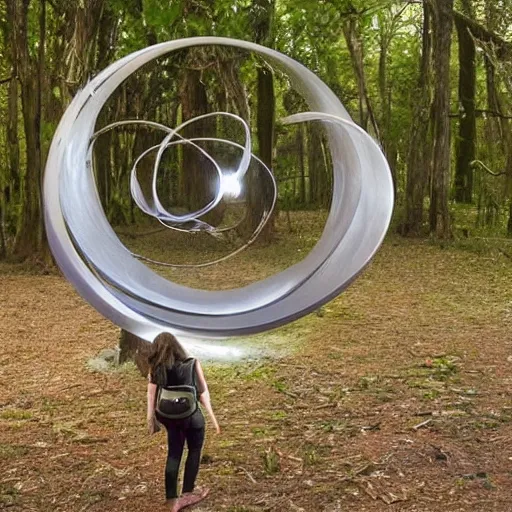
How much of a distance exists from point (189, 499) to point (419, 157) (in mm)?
11654

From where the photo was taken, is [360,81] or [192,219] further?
[360,81]

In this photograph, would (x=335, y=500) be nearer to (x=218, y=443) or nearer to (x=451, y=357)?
(x=218, y=443)

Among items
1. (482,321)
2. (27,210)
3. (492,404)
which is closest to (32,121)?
(27,210)

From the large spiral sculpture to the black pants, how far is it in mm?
744

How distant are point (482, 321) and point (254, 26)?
7.06m

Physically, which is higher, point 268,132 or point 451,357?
point 268,132

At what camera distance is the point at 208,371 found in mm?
6688

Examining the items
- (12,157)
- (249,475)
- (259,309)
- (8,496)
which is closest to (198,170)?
(12,157)

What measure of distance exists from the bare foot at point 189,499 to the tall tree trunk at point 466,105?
14703mm

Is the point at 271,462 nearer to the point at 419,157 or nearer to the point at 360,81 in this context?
the point at 419,157

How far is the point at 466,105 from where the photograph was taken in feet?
58.6

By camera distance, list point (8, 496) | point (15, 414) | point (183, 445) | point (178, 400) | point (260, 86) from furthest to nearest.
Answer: point (260, 86) < point (15, 414) < point (8, 496) < point (183, 445) < point (178, 400)

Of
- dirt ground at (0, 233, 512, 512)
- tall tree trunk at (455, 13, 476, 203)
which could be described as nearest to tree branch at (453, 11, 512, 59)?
tall tree trunk at (455, 13, 476, 203)

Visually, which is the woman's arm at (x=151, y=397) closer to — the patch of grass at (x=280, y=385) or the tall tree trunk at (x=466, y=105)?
the patch of grass at (x=280, y=385)
